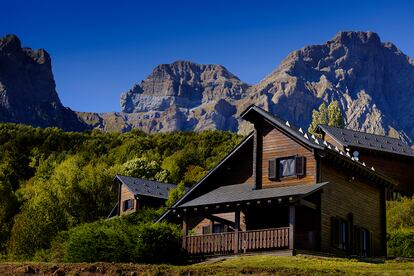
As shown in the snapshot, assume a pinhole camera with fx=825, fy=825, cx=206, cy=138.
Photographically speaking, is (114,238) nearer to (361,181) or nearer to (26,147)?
(361,181)

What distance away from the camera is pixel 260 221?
40875mm

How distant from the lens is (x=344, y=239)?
131 ft

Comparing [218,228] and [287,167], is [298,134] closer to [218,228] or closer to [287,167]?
[287,167]

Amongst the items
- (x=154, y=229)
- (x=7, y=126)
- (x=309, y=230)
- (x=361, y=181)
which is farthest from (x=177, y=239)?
(x=7, y=126)

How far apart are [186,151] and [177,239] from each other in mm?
62830

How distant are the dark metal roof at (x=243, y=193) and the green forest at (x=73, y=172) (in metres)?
3.04

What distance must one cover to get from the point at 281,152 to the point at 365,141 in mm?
26838

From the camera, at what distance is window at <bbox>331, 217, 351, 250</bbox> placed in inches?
1537

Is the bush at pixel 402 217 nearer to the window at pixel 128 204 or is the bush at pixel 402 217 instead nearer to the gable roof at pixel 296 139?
the gable roof at pixel 296 139

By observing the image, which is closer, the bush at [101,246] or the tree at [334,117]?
the bush at [101,246]

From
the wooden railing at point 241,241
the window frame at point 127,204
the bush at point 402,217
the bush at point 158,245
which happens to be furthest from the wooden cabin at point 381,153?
the bush at point 158,245

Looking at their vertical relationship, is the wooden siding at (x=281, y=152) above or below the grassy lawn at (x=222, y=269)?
above

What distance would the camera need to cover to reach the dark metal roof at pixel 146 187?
63.0m

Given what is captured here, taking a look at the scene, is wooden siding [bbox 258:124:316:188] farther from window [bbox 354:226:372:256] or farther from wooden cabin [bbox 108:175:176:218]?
wooden cabin [bbox 108:175:176:218]
